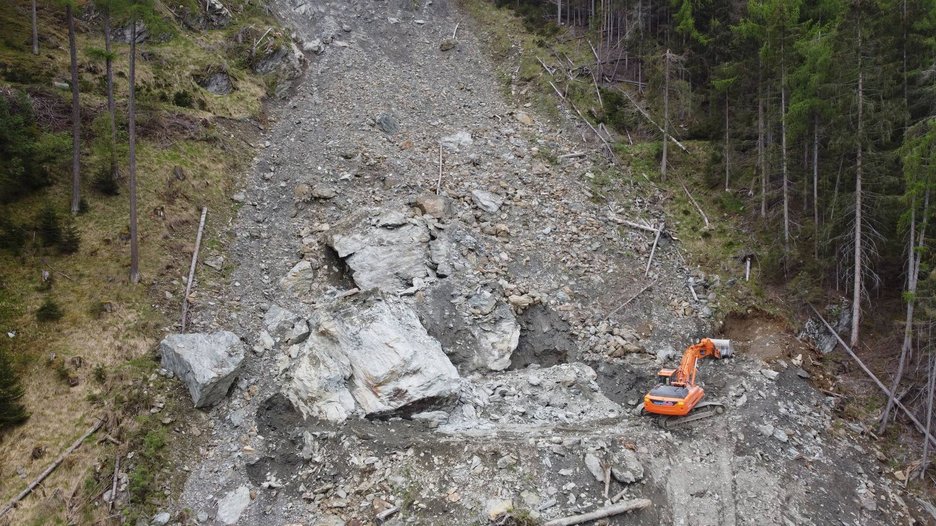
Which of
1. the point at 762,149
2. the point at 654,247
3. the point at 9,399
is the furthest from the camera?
the point at 762,149

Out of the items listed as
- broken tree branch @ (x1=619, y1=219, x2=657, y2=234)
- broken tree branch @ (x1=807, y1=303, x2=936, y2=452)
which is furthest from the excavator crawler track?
broken tree branch @ (x1=619, y1=219, x2=657, y2=234)

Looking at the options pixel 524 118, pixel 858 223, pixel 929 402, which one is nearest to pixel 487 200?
pixel 524 118

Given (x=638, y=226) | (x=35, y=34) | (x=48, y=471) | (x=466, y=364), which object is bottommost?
(x=48, y=471)

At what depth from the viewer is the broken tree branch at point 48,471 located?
11844 mm

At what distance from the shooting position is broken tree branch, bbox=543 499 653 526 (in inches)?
461

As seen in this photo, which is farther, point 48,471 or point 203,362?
point 203,362

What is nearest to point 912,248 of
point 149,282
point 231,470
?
point 231,470

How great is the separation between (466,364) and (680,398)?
255 inches

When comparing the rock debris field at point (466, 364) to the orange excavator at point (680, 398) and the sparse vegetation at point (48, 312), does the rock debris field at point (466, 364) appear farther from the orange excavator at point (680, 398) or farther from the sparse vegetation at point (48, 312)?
the sparse vegetation at point (48, 312)

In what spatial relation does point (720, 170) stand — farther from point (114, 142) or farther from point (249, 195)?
point (114, 142)

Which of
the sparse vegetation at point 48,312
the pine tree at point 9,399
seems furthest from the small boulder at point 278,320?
the pine tree at point 9,399

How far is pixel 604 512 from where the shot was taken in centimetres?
1197

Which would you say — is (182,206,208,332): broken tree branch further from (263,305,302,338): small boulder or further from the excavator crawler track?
the excavator crawler track

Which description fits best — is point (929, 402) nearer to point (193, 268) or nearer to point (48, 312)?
point (193, 268)
